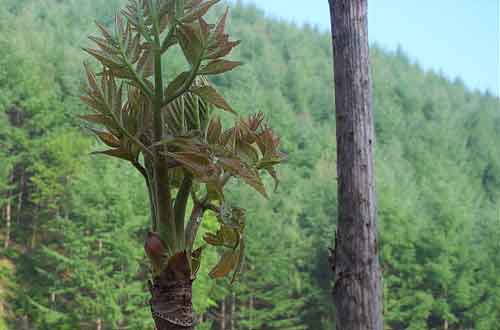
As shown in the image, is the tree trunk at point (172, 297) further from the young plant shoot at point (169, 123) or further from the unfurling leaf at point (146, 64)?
the unfurling leaf at point (146, 64)

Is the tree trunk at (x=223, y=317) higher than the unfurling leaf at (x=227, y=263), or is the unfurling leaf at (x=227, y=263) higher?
the unfurling leaf at (x=227, y=263)

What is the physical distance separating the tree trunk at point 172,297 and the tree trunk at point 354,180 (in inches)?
15.0

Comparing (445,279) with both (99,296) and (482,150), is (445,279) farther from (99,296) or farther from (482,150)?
(482,150)

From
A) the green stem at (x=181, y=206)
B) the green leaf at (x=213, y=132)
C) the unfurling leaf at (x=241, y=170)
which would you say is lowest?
the green stem at (x=181, y=206)

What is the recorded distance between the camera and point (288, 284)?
1141cm

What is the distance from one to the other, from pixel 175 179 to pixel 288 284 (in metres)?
10.9

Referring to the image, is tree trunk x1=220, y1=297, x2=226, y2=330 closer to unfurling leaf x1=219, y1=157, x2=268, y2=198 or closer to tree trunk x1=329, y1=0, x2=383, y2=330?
tree trunk x1=329, y1=0, x2=383, y2=330

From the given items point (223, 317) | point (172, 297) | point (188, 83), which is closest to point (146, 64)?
point (188, 83)

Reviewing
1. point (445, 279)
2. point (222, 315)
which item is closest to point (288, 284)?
point (222, 315)

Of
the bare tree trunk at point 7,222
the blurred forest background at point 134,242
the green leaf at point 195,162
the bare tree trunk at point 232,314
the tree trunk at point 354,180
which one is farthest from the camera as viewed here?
the bare tree trunk at point 7,222

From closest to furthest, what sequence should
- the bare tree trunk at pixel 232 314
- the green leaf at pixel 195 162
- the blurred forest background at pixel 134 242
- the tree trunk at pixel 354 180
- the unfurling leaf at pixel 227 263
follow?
the green leaf at pixel 195 162 < the unfurling leaf at pixel 227 263 < the tree trunk at pixel 354 180 < the blurred forest background at pixel 134 242 < the bare tree trunk at pixel 232 314

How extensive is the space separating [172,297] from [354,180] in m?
0.41

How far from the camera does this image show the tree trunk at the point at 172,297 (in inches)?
23.4

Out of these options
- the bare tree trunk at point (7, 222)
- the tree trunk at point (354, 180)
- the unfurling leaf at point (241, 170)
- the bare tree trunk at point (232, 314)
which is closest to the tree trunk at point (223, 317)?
the bare tree trunk at point (232, 314)
